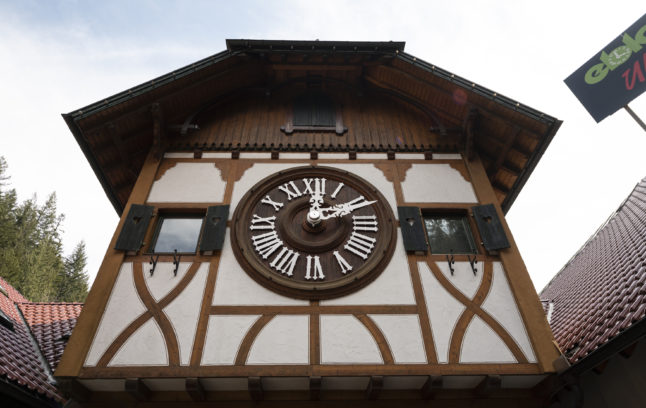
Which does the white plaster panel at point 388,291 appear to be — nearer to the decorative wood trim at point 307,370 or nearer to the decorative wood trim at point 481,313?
the decorative wood trim at point 481,313

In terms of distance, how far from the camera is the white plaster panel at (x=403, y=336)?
200 inches

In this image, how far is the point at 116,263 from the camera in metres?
5.88

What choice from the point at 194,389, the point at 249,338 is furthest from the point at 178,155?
the point at 194,389

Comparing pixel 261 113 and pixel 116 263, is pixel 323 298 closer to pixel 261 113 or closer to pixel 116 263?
pixel 116 263

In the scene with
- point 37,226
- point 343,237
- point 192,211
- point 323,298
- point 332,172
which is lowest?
point 323,298

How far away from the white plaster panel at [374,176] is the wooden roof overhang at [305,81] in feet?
1.50

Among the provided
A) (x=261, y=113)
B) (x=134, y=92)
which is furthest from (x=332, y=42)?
(x=134, y=92)

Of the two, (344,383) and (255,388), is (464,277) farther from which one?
(255,388)

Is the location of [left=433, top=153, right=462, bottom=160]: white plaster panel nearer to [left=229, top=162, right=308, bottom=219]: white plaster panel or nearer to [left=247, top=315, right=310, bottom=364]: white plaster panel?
[left=229, top=162, right=308, bottom=219]: white plaster panel

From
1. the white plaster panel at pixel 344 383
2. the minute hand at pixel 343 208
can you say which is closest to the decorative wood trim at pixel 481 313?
the minute hand at pixel 343 208

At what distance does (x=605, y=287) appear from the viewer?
666cm

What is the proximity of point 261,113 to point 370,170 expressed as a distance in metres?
2.75

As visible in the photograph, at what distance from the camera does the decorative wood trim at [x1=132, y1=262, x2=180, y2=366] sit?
504cm

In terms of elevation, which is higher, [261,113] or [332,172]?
[261,113]
